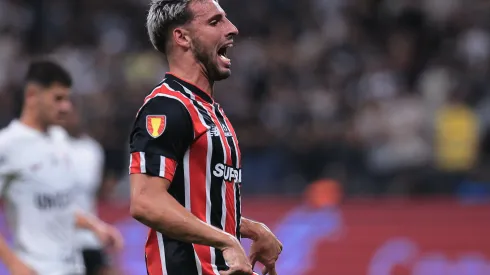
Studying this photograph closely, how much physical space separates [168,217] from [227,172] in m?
0.48

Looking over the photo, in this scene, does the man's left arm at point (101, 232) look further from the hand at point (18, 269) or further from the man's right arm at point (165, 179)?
the man's right arm at point (165, 179)

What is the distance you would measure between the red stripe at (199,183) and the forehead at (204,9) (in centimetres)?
56

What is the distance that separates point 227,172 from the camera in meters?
4.32

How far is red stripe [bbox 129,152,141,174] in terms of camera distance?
13.2 ft

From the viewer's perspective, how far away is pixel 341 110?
14.0 meters

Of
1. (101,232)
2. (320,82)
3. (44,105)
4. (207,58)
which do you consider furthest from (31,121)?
(320,82)

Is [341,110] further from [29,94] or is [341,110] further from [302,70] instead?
[29,94]

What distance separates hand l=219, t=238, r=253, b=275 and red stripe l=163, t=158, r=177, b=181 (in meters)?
0.37

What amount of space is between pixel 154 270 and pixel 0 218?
765 centimetres

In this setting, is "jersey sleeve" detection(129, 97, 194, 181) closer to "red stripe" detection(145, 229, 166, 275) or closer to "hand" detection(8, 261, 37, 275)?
"red stripe" detection(145, 229, 166, 275)

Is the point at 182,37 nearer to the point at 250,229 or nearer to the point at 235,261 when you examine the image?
the point at 250,229

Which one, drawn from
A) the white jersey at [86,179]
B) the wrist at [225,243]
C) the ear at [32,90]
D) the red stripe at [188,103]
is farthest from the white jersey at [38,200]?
the wrist at [225,243]

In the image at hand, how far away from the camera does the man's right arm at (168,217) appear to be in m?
3.94

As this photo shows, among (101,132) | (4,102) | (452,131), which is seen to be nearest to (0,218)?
(101,132)
